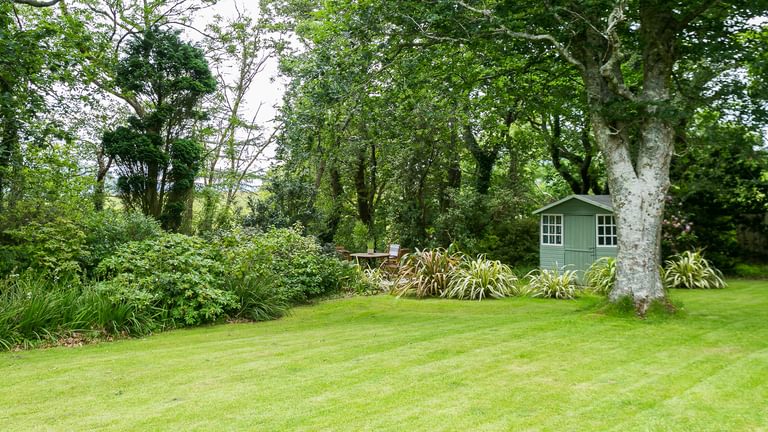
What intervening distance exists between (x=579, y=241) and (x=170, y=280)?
9.16m

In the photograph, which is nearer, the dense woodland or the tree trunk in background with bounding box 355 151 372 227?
the dense woodland

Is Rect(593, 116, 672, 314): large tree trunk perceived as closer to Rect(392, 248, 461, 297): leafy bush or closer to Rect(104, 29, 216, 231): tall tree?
Rect(392, 248, 461, 297): leafy bush

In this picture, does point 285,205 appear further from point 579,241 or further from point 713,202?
point 713,202

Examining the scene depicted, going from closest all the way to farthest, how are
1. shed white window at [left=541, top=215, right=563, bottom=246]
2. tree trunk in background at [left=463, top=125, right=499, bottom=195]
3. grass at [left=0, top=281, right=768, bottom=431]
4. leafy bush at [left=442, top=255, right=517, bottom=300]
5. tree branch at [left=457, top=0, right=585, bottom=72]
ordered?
1. grass at [left=0, top=281, right=768, bottom=431]
2. tree branch at [left=457, top=0, right=585, bottom=72]
3. leafy bush at [left=442, top=255, right=517, bottom=300]
4. shed white window at [left=541, top=215, right=563, bottom=246]
5. tree trunk in background at [left=463, top=125, right=499, bottom=195]

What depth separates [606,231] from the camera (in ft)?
40.6

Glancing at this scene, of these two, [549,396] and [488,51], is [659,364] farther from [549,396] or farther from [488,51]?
[488,51]

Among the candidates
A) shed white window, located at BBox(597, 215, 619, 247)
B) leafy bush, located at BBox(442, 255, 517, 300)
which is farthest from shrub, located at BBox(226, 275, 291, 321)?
shed white window, located at BBox(597, 215, 619, 247)

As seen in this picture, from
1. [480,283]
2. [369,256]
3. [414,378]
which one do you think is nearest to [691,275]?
[480,283]

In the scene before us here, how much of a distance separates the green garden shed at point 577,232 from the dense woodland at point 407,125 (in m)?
1.19

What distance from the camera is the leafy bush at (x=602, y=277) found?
33.8ft

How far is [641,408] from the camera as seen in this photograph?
11.4ft

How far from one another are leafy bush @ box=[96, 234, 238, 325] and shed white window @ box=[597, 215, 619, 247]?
8.39 metres

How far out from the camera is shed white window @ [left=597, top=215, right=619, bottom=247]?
12242 millimetres

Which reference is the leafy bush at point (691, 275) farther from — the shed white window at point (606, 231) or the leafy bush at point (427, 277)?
the leafy bush at point (427, 277)
